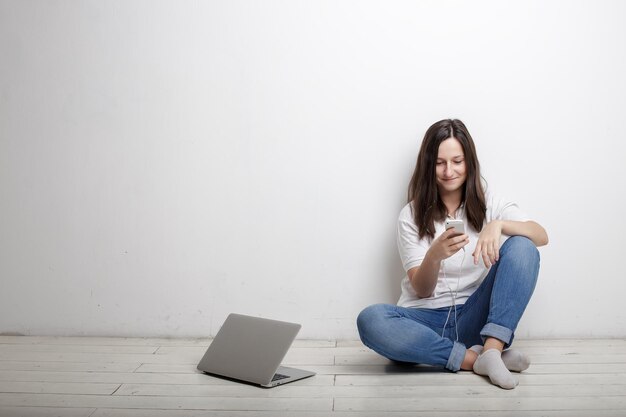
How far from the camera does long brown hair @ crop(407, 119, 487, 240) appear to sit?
233cm

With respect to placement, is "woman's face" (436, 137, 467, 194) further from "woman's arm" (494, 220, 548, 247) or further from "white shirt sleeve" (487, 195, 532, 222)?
"woman's arm" (494, 220, 548, 247)

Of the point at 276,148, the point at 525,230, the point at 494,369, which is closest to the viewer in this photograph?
the point at 494,369

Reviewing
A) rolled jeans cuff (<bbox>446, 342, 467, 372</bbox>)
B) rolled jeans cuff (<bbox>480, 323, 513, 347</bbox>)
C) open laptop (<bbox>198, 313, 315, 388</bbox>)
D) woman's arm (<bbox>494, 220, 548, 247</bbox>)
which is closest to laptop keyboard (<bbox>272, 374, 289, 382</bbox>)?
open laptop (<bbox>198, 313, 315, 388</bbox>)

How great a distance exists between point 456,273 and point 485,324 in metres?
0.23

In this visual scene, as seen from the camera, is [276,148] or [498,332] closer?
[498,332]

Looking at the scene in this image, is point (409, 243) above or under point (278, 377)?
above

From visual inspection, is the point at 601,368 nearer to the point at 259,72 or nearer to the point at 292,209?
the point at 292,209

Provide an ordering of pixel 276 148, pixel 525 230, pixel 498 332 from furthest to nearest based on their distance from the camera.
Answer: pixel 276 148
pixel 525 230
pixel 498 332

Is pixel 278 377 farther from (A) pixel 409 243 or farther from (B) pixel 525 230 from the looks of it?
(B) pixel 525 230

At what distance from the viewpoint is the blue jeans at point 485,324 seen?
2.05m

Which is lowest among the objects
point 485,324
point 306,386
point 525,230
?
point 306,386

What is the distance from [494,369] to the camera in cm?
194

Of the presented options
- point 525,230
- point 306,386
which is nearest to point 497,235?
point 525,230

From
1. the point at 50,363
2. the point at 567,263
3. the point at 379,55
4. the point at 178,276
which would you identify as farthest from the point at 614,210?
the point at 50,363
